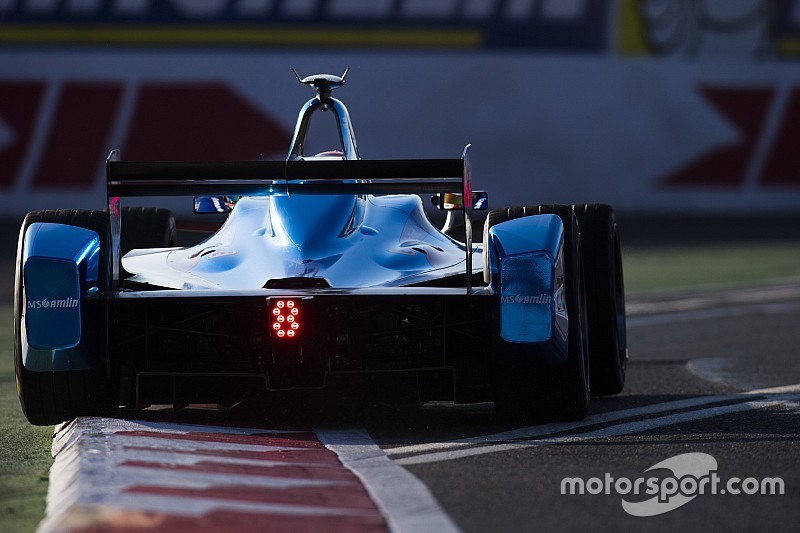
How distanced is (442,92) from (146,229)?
1309 centimetres

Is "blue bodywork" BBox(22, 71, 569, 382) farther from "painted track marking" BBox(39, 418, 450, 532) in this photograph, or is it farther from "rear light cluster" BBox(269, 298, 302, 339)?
"painted track marking" BBox(39, 418, 450, 532)

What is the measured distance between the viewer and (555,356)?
618 cm

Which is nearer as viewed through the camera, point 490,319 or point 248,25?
point 490,319

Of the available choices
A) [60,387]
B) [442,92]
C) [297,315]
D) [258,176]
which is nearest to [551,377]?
[297,315]

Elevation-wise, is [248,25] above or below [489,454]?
above

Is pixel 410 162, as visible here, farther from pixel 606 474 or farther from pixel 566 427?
pixel 606 474

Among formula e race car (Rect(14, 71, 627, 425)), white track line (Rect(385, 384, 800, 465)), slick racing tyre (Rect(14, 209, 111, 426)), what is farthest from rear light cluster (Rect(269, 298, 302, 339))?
slick racing tyre (Rect(14, 209, 111, 426))

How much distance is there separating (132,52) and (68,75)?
91 cm

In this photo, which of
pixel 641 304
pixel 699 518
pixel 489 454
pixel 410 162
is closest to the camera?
pixel 699 518

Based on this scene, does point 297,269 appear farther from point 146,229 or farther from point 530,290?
point 146,229

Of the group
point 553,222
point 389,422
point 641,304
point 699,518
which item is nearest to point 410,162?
point 553,222

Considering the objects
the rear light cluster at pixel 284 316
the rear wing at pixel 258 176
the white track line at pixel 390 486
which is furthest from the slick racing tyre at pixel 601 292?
the rear light cluster at pixel 284 316

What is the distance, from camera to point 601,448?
5680 millimetres

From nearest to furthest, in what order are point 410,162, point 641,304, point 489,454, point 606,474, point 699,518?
point 699,518 < point 606,474 < point 489,454 < point 410,162 < point 641,304
